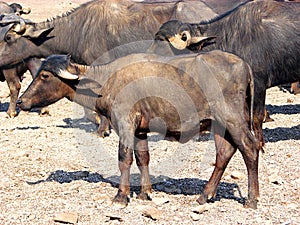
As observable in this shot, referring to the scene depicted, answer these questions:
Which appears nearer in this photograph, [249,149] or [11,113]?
[249,149]

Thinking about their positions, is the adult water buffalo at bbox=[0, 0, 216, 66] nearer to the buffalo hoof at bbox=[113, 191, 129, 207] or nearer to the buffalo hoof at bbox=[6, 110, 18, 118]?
the buffalo hoof at bbox=[6, 110, 18, 118]

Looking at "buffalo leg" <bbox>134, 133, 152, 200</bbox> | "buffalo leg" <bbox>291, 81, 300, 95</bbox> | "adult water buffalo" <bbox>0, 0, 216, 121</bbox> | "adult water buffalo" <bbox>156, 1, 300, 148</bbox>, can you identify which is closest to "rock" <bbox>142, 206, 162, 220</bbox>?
"buffalo leg" <bbox>134, 133, 152, 200</bbox>

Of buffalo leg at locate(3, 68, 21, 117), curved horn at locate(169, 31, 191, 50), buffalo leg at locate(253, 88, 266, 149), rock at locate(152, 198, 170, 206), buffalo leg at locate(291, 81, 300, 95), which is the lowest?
buffalo leg at locate(291, 81, 300, 95)

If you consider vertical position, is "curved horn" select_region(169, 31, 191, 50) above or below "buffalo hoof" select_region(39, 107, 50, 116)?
above

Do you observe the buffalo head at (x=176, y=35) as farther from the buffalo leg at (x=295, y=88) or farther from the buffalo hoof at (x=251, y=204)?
the buffalo leg at (x=295, y=88)

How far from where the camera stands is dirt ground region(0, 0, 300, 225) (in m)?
5.69

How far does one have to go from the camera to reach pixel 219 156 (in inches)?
237

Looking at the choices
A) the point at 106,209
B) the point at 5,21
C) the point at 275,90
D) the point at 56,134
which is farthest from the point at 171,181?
the point at 275,90

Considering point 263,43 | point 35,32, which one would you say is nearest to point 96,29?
point 35,32

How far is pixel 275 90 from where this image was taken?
1459 centimetres

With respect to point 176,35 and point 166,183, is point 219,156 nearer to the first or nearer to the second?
point 166,183

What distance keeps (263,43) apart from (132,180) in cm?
322

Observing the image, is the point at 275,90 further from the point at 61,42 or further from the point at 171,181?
the point at 171,181

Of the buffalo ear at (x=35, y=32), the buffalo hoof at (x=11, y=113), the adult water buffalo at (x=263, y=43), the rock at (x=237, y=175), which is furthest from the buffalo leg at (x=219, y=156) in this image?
the buffalo hoof at (x=11, y=113)
